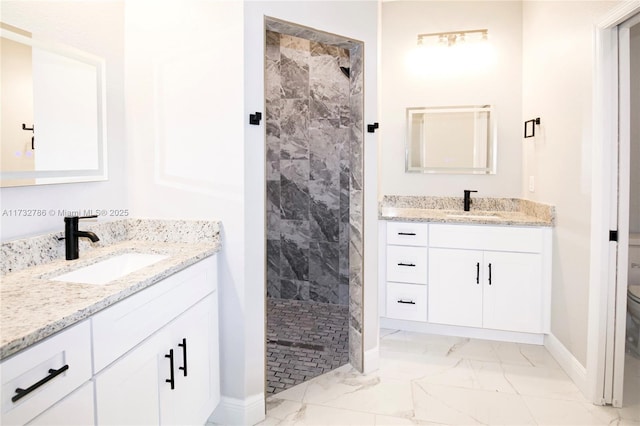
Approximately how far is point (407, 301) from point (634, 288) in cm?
137

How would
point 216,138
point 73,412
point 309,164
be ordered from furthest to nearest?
1. point 309,164
2. point 216,138
3. point 73,412

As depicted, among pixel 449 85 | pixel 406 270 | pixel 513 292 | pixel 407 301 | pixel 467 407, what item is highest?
pixel 449 85

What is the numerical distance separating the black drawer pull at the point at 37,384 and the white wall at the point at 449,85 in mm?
2855

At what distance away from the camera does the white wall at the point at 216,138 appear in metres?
1.85

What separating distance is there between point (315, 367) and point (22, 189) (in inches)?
72.1

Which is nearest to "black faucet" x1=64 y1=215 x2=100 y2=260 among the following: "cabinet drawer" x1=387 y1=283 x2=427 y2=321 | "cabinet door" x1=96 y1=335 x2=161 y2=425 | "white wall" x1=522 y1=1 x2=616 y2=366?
"cabinet door" x1=96 y1=335 x2=161 y2=425

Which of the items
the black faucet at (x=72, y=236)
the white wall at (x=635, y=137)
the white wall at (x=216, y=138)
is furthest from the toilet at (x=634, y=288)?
the black faucet at (x=72, y=236)

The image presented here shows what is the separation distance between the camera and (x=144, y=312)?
4.38 ft

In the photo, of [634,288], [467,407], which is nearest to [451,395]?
[467,407]

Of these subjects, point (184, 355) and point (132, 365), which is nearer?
point (132, 365)

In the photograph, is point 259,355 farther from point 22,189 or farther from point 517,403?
point 517,403

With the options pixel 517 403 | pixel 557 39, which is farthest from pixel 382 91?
pixel 517 403

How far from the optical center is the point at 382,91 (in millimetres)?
3465

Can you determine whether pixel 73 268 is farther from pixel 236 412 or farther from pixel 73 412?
pixel 236 412
